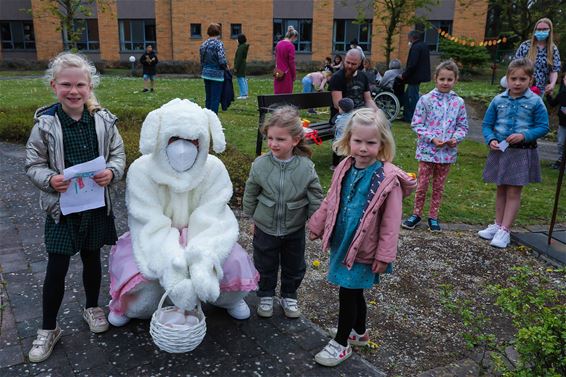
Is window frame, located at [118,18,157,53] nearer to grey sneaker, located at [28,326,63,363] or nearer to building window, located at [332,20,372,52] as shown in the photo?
building window, located at [332,20,372,52]

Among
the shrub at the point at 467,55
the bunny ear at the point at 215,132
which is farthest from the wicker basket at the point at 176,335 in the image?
the shrub at the point at 467,55

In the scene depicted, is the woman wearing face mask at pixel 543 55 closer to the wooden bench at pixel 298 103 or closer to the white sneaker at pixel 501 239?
the wooden bench at pixel 298 103

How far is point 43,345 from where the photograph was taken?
9.86ft

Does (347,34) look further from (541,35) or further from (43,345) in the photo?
A: (43,345)

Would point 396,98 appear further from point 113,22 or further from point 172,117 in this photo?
point 113,22

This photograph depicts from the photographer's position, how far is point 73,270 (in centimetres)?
414

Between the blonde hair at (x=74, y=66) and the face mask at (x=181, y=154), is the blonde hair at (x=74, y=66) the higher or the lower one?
the higher one

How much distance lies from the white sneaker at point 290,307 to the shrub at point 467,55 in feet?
81.1

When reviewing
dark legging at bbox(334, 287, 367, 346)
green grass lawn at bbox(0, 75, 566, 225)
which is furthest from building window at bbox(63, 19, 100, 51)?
dark legging at bbox(334, 287, 367, 346)

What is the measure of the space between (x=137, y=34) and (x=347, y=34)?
517 inches

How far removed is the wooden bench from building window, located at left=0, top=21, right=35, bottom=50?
31051 millimetres

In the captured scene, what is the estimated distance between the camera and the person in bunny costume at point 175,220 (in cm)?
300

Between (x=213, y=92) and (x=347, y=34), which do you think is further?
(x=347, y=34)

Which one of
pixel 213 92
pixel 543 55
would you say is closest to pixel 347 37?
pixel 213 92
